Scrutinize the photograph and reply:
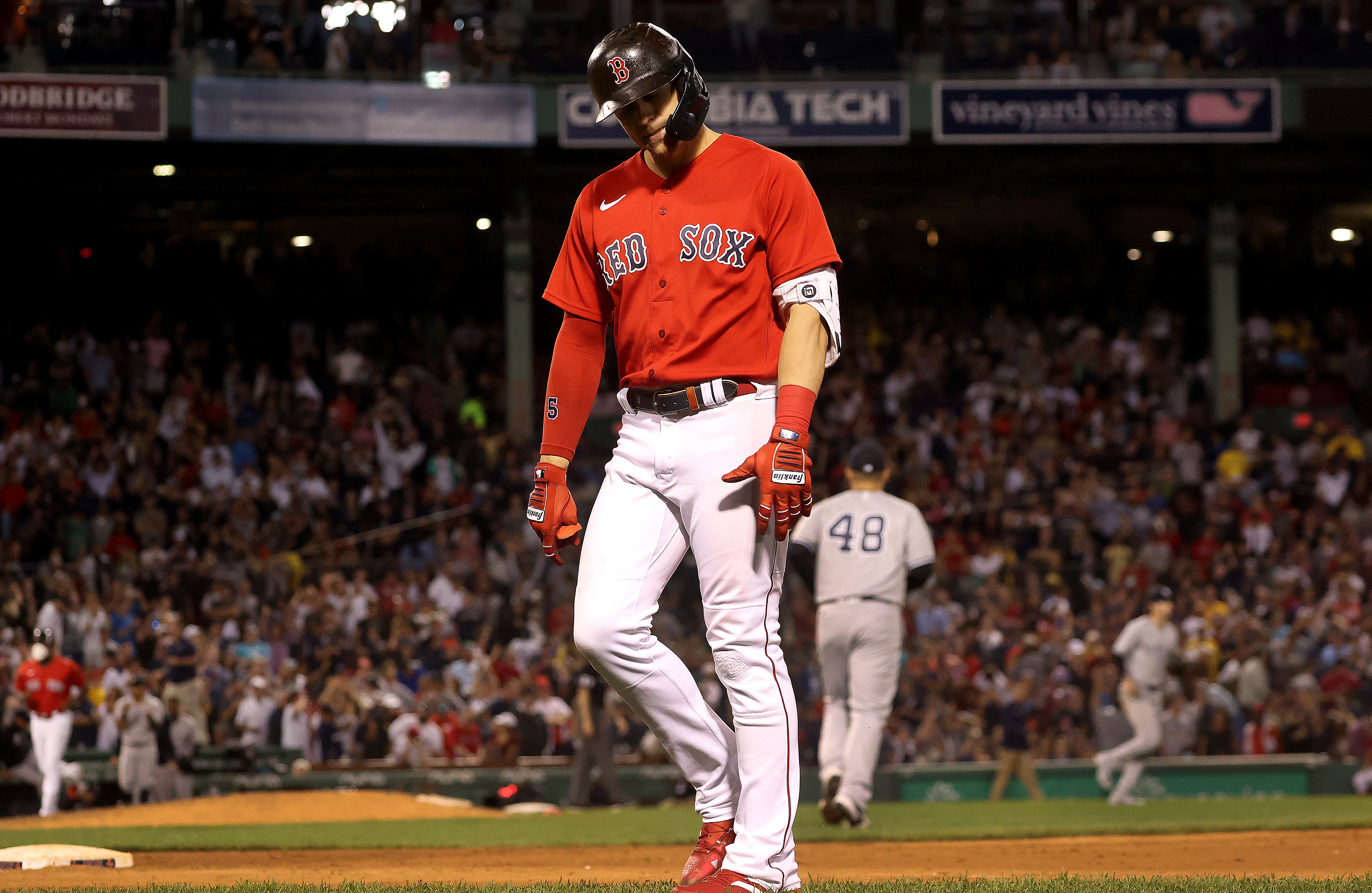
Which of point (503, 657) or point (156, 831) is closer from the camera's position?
point (156, 831)

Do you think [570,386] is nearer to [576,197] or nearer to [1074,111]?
[1074,111]

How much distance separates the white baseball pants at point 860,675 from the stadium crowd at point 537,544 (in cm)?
443

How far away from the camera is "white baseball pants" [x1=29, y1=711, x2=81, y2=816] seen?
473 inches

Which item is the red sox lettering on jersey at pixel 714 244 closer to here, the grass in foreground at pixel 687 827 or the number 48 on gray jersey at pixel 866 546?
the number 48 on gray jersey at pixel 866 546

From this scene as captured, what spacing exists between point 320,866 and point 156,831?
270cm

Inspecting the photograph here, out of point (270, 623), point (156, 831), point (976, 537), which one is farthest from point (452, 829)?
point (976, 537)

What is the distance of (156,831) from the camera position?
30.7ft

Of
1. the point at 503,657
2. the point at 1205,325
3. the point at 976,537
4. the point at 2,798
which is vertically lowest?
the point at 2,798

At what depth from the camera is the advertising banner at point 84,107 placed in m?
16.5

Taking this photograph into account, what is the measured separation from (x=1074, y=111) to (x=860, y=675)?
39.3 feet

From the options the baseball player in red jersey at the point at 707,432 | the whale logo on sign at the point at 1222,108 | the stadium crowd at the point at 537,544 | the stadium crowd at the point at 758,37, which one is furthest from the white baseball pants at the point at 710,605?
the whale logo on sign at the point at 1222,108

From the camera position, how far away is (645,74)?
4.11 meters

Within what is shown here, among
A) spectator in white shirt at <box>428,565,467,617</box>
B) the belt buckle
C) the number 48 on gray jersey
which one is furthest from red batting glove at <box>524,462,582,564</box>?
spectator in white shirt at <box>428,565,467,617</box>

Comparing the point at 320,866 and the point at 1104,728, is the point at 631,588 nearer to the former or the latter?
the point at 320,866
